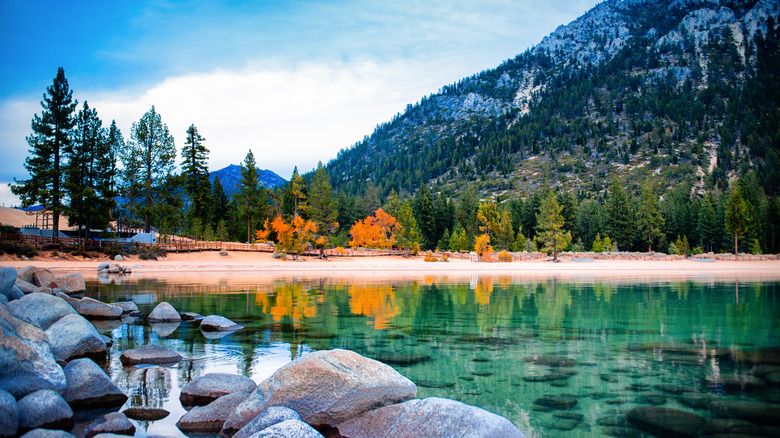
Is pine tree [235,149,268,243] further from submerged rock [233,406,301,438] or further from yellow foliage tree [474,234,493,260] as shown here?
submerged rock [233,406,301,438]

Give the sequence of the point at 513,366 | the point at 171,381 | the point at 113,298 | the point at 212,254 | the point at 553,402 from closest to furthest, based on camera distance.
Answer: the point at 553,402, the point at 171,381, the point at 513,366, the point at 113,298, the point at 212,254

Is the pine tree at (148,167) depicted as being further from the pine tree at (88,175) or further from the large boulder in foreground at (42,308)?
the large boulder in foreground at (42,308)

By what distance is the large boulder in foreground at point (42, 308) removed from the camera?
428 inches

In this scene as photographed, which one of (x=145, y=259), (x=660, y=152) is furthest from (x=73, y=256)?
(x=660, y=152)

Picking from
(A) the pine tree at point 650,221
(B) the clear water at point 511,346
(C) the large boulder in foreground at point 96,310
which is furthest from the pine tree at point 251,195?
(A) the pine tree at point 650,221

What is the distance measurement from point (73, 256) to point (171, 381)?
44621 mm

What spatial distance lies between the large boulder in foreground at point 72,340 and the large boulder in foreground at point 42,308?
813 millimetres

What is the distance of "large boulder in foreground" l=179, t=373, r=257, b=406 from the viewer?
7.69m

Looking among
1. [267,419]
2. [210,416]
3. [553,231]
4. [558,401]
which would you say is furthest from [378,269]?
[267,419]

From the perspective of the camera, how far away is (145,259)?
49.2 meters

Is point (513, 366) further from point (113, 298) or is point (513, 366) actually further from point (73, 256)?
point (73, 256)

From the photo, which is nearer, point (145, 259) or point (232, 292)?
point (232, 292)

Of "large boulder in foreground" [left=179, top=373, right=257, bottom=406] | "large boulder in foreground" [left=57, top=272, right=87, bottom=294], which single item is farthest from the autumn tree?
"large boulder in foreground" [left=179, top=373, right=257, bottom=406]

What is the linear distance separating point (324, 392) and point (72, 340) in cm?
723
